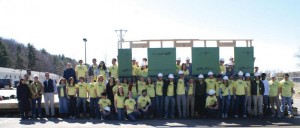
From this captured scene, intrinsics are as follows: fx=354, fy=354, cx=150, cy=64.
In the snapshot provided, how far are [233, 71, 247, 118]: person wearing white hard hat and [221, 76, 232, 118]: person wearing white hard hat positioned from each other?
27cm

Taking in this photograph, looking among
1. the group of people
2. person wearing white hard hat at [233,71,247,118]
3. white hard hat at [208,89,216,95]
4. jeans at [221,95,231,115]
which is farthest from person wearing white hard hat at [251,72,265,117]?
white hard hat at [208,89,216,95]

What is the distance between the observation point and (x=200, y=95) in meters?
15.4

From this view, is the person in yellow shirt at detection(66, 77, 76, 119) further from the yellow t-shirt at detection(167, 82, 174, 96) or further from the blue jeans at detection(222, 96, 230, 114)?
the blue jeans at detection(222, 96, 230, 114)

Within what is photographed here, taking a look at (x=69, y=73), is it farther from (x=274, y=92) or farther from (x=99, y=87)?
(x=274, y=92)

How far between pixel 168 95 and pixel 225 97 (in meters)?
2.47

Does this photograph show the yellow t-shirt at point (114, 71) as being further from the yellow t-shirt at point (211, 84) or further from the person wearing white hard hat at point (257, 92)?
the person wearing white hard hat at point (257, 92)

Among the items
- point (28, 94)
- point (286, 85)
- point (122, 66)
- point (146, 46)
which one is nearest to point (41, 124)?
point (28, 94)

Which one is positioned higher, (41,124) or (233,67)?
(233,67)

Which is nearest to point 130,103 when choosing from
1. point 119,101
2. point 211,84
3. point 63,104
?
point 119,101

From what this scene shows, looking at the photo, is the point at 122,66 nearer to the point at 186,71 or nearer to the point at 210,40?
the point at 186,71

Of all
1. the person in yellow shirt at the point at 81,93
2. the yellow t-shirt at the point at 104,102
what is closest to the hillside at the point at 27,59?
the person in yellow shirt at the point at 81,93

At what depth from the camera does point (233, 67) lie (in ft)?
53.0

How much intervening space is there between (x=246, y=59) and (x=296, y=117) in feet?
10.8

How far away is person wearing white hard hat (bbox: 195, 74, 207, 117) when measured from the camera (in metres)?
15.3
